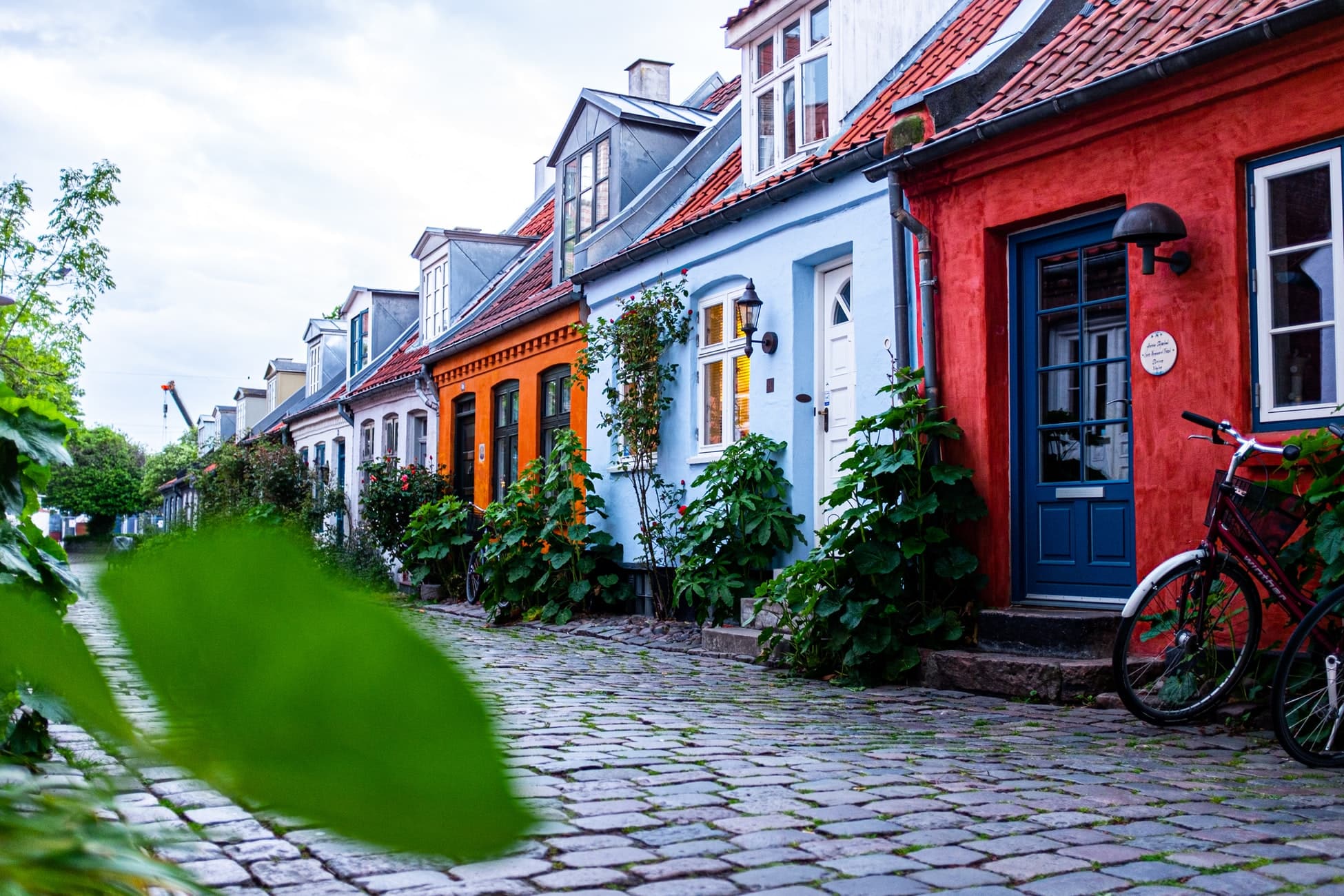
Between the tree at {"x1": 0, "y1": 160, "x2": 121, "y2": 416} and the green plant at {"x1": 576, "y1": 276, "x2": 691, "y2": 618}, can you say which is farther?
the green plant at {"x1": 576, "y1": 276, "x2": 691, "y2": 618}

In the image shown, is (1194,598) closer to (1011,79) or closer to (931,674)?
(931,674)

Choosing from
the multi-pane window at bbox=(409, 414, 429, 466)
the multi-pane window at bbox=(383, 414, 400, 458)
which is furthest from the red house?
the multi-pane window at bbox=(409, 414, 429, 466)

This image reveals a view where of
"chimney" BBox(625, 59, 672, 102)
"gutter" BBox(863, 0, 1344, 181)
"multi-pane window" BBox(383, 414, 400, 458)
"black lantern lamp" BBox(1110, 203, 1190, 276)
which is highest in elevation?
"chimney" BBox(625, 59, 672, 102)

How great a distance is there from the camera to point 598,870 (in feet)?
10.6

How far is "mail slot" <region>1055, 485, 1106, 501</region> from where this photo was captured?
23.6 feet

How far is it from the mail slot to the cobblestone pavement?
155 centimetres

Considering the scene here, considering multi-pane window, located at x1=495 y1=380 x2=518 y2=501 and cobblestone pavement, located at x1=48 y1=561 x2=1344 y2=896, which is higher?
multi-pane window, located at x1=495 y1=380 x2=518 y2=501

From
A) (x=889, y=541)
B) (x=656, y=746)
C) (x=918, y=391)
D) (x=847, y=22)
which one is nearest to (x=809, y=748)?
(x=656, y=746)

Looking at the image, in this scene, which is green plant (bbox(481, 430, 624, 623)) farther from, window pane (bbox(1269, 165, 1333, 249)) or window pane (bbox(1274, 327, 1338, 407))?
window pane (bbox(1269, 165, 1333, 249))

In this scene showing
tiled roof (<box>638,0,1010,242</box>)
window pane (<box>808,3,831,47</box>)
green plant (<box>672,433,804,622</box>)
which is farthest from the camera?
window pane (<box>808,3,831,47</box>)

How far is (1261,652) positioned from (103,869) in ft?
20.5

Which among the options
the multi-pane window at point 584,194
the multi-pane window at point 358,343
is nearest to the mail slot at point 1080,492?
the multi-pane window at point 584,194

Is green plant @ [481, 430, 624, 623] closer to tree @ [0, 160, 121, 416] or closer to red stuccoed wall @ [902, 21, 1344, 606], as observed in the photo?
red stuccoed wall @ [902, 21, 1344, 606]

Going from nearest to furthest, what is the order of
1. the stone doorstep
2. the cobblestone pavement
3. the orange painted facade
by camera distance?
the cobblestone pavement → the stone doorstep → the orange painted facade
